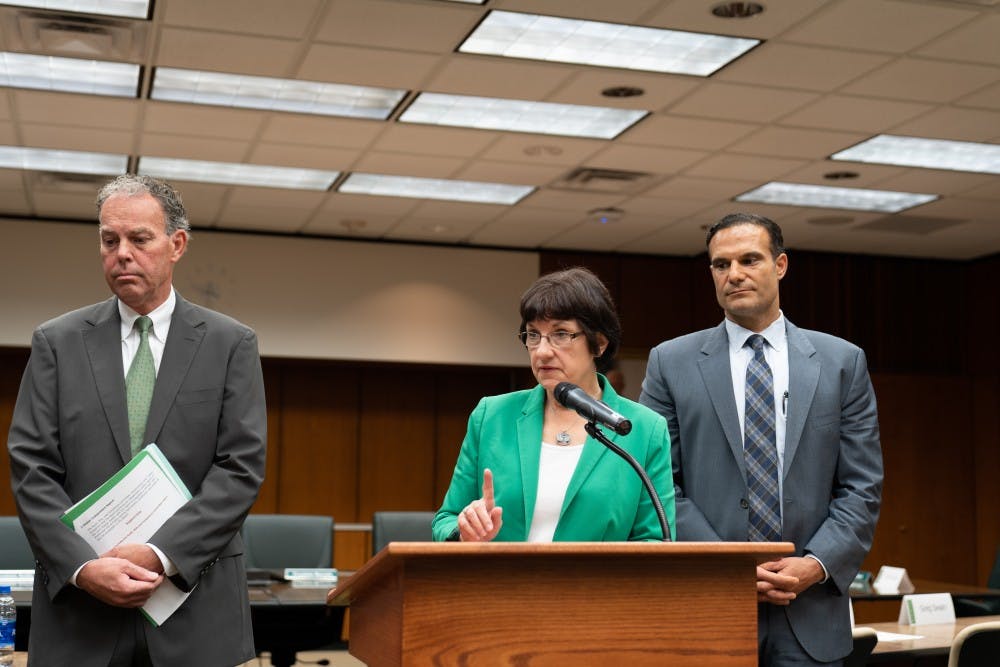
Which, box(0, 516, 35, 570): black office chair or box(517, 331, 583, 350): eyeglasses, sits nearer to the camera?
box(517, 331, 583, 350): eyeglasses

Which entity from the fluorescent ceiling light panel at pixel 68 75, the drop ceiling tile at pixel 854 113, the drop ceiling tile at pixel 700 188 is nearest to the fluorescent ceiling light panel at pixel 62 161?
the fluorescent ceiling light panel at pixel 68 75

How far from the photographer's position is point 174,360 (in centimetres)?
249

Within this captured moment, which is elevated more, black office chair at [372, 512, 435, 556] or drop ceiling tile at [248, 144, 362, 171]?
drop ceiling tile at [248, 144, 362, 171]

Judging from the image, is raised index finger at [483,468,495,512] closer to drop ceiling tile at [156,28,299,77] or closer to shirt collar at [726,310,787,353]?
shirt collar at [726,310,787,353]

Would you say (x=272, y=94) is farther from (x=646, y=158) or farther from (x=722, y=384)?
(x=722, y=384)

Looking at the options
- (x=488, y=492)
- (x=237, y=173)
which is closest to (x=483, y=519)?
(x=488, y=492)

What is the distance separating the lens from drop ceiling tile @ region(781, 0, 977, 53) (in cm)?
536

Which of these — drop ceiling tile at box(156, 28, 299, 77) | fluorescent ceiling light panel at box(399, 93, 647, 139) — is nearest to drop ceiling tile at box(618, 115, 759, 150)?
fluorescent ceiling light panel at box(399, 93, 647, 139)

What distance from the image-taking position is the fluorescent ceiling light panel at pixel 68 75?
20.4ft

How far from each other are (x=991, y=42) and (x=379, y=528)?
4074mm

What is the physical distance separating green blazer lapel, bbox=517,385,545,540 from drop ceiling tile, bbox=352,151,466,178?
218 inches

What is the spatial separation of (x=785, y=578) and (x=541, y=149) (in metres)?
5.45

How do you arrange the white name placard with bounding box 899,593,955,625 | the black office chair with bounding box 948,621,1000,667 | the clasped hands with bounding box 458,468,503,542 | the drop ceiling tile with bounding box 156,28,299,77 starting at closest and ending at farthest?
the clasped hands with bounding box 458,468,503,542 < the black office chair with bounding box 948,621,1000,667 < the white name placard with bounding box 899,593,955,625 < the drop ceiling tile with bounding box 156,28,299,77

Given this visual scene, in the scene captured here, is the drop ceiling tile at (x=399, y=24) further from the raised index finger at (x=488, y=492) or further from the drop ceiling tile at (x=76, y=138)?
the raised index finger at (x=488, y=492)
